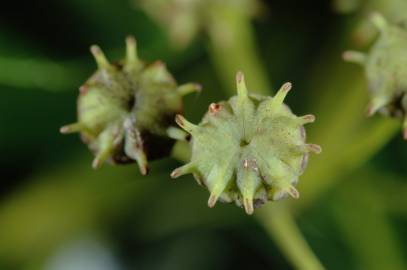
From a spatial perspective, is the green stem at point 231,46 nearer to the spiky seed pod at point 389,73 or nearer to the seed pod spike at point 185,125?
the spiky seed pod at point 389,73

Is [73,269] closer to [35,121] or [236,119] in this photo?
[35,121]

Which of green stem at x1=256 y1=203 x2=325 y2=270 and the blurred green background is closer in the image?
green stem at x1=256 y1=203 x2=325 y2=270

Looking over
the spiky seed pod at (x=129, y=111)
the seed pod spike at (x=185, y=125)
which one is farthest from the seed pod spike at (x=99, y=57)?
the seed pod spike at (x=185, y=125)

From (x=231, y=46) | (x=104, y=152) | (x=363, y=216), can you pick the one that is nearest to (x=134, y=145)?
(x=104, y=152)

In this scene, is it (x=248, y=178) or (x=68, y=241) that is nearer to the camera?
(x=248, y=178)

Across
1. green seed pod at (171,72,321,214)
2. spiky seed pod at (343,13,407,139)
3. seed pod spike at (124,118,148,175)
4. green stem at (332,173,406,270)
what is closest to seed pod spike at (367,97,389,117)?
spiky seed pod at (343,13,407,139)

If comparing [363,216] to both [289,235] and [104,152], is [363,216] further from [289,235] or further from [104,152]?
[104,152]

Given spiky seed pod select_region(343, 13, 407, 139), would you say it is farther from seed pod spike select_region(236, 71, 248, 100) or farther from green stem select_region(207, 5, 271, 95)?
green stem select_region(207, 5, 271, 95)

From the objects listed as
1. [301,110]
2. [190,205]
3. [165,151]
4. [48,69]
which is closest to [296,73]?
[301,110]
